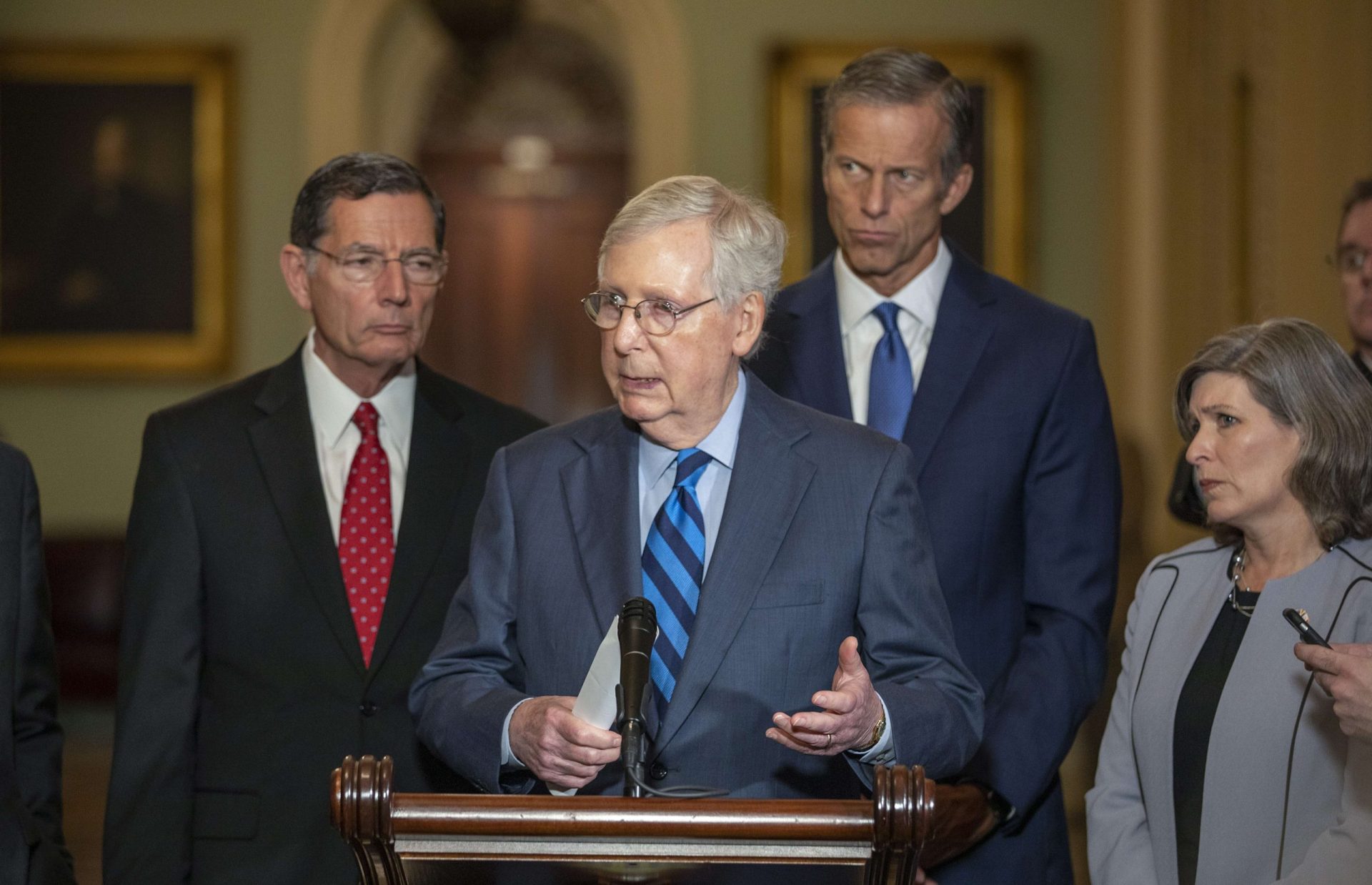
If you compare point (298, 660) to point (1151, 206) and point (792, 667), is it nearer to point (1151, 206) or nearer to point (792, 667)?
point (792, 667)

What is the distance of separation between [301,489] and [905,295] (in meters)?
1.26

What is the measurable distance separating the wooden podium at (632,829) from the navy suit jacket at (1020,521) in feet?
3.46

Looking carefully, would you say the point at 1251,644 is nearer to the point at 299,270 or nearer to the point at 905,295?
the point at 905,295

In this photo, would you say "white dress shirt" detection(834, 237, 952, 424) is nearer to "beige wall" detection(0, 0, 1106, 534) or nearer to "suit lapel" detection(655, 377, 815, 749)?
"suit lapel" detection(655, 377, 815, 749)

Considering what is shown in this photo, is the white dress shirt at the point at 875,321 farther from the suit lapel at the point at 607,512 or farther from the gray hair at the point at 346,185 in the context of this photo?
the gray hair at the point at 346,185

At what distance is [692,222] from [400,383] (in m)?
1.17

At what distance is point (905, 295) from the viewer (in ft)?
10.5

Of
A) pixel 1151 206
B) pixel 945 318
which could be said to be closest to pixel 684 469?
pixel 945 318

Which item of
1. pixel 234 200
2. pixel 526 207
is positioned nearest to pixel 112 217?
pixel 234 200

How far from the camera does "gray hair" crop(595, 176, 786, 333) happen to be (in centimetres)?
237

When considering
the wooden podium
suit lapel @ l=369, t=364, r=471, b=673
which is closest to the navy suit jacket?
suit lapel @ l=369, t=364, r=471, b=673

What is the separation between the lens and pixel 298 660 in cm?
304

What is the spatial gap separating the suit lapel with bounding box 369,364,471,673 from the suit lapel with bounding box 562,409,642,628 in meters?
0.67

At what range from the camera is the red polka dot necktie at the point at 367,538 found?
3121 mm
